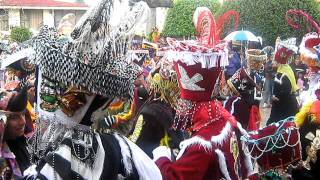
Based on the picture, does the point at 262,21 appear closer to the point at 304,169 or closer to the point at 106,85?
the point at 304,169

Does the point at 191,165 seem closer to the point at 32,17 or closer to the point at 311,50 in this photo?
the point at 311,50

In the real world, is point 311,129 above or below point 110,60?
below

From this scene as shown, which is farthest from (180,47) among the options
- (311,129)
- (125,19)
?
(311,129)

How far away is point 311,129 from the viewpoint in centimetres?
447

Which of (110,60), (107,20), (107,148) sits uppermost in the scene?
(107,20)

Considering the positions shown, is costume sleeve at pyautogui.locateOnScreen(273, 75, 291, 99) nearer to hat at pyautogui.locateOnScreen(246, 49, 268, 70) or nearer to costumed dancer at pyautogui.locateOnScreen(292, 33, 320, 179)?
hat at pyautogui.locateOnScreen(246, 49, 268, 70)

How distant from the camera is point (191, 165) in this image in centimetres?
327

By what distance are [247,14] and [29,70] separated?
44.0ft

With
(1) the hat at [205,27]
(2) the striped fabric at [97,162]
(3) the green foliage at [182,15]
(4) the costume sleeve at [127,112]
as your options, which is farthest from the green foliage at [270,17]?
(2) the striped fabric at [97,162]

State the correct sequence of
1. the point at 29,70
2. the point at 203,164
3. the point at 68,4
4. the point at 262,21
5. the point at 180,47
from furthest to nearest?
1. the point at 68,4
2. the point at 262,21
3. the point at 29,70
4. the point at 180,47
5. the point at 203,164

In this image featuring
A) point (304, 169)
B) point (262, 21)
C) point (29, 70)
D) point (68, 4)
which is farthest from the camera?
point (68, 4)

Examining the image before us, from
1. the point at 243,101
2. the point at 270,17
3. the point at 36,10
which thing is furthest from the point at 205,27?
the point at 36,10

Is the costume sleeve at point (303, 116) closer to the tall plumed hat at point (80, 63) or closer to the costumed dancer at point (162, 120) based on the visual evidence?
the costumed dancer at point (162, 120)

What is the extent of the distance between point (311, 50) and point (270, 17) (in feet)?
36.9
